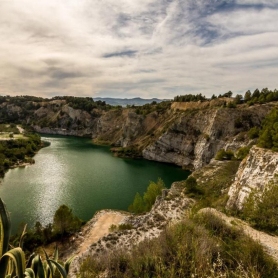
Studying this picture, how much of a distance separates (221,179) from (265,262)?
A: 21975 mm

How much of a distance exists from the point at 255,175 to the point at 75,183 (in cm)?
3897

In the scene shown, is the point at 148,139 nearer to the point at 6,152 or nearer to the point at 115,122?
the point at 115,122

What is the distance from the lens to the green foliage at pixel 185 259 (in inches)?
281

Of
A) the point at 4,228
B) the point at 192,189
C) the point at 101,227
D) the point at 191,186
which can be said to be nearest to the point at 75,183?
the point at 101,227

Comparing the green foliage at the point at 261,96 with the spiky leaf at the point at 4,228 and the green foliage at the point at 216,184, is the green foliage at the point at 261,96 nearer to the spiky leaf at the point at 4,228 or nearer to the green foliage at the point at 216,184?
the green foliage at the point at 216,184

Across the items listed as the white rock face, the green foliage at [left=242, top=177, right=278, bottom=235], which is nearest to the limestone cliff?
the white rock face

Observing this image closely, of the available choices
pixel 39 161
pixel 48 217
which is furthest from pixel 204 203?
pixel 39 161

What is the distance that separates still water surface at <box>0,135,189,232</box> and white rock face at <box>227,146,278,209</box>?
69.6ft

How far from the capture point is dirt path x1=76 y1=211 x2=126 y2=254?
85.1 feet

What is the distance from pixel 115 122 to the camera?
12631 cm

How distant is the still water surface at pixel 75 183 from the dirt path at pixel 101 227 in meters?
4.20

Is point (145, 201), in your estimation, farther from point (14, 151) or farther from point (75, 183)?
point (14, 151)

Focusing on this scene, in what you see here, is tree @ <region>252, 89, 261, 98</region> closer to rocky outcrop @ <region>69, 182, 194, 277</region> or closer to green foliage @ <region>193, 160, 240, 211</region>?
green foliage @ <region>193, 160, 240, 211</region>

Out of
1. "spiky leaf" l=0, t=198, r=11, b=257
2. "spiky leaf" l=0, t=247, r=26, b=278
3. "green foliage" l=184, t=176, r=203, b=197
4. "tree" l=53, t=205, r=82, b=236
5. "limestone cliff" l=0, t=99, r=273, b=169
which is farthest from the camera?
"limestone cliff" l=0, t=99, r=273, b=169
